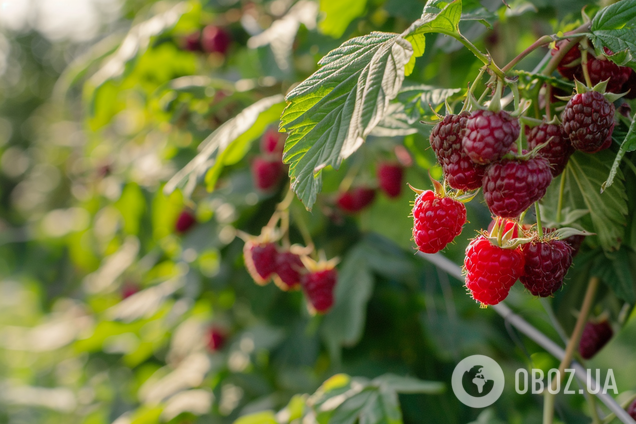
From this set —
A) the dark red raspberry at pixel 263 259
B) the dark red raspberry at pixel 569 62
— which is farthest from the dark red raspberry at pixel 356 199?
the dark red raspberry at pixel 569 62

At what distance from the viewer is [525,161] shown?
47 cm

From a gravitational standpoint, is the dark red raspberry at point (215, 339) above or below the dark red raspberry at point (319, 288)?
below

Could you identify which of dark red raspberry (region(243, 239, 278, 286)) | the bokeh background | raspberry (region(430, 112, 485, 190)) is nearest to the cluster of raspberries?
dark red raspberry (region(243, 239, 278, 286))

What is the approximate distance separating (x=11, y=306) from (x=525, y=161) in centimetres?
577

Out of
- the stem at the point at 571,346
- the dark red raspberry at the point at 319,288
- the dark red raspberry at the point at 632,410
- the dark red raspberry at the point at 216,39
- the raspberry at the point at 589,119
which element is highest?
the dark red raspberry at the point at 216,39

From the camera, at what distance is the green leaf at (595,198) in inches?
22.5

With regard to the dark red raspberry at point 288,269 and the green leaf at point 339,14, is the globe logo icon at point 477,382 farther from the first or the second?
the green leaf at point 339,14

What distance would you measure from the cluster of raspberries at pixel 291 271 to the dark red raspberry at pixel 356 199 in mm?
246

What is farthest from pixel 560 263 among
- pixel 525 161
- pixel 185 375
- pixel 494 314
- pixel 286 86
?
pixel 185 375

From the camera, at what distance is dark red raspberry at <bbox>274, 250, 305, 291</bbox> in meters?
1.03

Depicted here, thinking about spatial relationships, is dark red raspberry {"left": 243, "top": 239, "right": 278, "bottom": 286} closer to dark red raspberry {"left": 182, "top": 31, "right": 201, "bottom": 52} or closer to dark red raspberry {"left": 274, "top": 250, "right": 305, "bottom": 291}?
dark red raspberry {"left": 274, "top": 250, "right": 305, "bottom": 291}

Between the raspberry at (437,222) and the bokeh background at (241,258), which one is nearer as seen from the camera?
the raspberry at (437,222)

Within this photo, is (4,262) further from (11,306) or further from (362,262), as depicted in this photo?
(362,262)

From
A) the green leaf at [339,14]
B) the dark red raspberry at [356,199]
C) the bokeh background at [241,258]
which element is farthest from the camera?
the dark red raspberry at [356,199]
